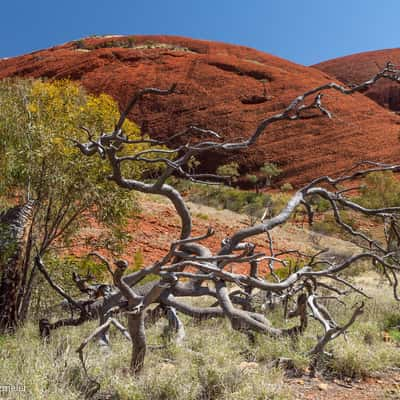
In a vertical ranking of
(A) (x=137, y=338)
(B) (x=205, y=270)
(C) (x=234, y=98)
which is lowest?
(A) (x=137, y=338)

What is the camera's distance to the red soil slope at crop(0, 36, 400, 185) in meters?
38.7

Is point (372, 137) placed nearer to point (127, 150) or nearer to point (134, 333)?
point (127, 150)

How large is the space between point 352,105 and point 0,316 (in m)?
45.8

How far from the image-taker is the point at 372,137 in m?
39.8

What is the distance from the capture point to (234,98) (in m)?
46.2

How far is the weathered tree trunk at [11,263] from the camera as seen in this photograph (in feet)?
16.1

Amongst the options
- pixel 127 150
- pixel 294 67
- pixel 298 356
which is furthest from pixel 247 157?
pixel 298 356

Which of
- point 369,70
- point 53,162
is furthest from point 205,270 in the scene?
point 369,70

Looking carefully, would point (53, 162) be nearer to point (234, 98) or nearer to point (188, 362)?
point (188, 362)

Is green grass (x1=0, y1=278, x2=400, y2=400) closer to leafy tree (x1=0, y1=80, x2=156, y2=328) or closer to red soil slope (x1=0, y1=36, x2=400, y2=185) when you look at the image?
leafy tree (x1=0, y1=80, x2=156, y2=328)

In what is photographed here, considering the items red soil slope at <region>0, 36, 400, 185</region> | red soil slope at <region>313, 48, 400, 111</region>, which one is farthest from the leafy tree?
red soil slope at <region>313, 48, 400, 111</region>

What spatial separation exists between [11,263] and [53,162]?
134 cm

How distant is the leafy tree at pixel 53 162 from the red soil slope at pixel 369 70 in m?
58.5

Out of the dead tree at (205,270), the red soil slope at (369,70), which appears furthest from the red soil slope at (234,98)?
the dead tree at (205,270)
